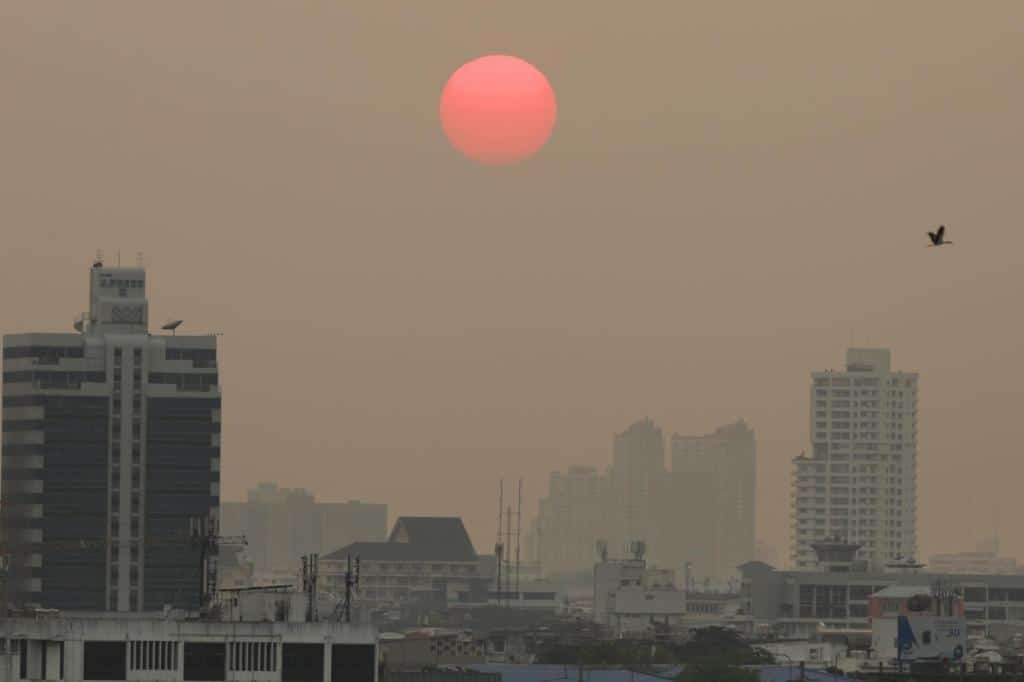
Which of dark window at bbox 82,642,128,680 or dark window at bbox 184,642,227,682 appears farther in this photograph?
dark window at bbox 184,642,227,682

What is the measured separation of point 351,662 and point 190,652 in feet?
16.3

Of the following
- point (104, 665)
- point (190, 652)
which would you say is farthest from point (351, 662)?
point (104, 665)

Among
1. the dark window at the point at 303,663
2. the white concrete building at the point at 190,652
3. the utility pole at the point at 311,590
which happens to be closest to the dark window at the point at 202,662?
the white concrete building at the point at 190,652

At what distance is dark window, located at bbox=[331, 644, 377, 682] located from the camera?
97.0 metres

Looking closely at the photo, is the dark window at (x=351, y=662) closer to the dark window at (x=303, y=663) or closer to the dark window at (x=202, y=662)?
the dark window at (x=303, y=663)

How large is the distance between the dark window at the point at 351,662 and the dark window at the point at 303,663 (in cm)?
41

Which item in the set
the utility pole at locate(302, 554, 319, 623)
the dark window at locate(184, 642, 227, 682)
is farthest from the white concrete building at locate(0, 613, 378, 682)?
the utility pole at locate(302, 554, 319, 623)

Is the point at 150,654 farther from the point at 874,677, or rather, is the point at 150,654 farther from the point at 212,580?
the point at 874,677

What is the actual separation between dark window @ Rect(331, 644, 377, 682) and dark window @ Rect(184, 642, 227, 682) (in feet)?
11.3

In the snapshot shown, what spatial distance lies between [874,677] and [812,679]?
44.8 feet

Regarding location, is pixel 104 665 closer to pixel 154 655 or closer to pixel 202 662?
pixel 154 655

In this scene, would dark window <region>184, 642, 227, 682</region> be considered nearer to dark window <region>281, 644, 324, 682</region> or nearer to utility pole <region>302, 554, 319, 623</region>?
dark window <region>281, 644, 324, 682</region>

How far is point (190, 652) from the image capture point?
9706 cm

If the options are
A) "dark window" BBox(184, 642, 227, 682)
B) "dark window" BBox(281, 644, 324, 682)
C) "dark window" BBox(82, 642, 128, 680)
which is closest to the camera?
"dark window" BBox(82, 642, 128, 680)
